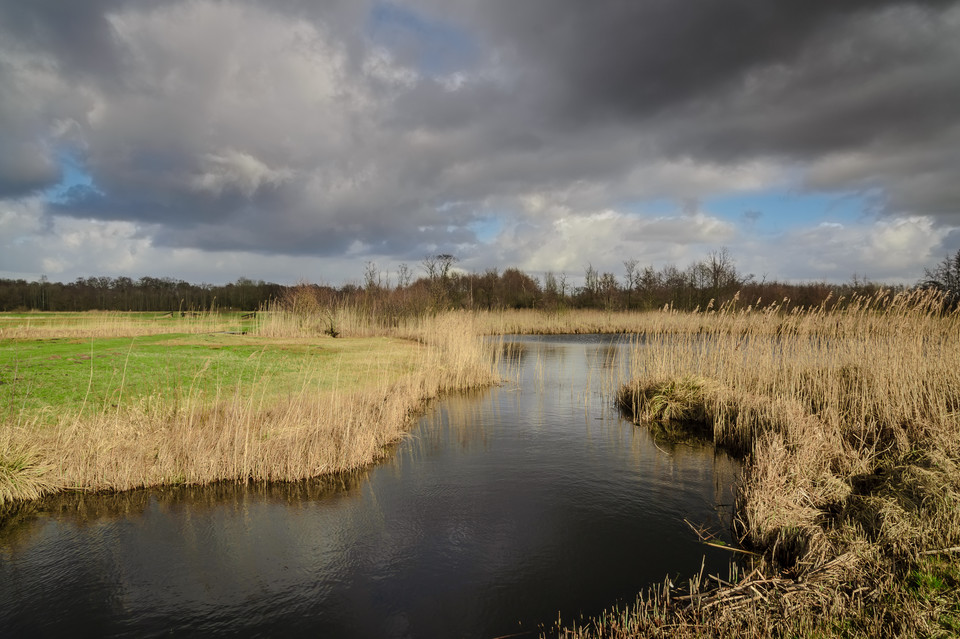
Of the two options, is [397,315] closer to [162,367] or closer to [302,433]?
[162,367]

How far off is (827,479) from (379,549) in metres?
5.54

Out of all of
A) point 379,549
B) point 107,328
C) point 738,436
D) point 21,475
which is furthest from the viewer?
point 107,328

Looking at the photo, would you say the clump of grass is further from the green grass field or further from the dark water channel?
the green grass field

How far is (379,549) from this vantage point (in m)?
5.58

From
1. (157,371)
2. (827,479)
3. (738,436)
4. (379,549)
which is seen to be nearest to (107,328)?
(157,371)

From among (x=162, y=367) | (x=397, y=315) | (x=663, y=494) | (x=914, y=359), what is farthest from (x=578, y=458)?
(x=397, y=315)

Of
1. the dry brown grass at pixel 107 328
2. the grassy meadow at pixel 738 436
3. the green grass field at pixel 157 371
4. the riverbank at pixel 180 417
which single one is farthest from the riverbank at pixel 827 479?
the dry brown grass at pixel 107 328

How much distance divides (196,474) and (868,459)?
9.59m

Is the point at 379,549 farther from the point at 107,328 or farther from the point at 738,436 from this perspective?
the point at 107,328

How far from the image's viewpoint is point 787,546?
5.27 metres

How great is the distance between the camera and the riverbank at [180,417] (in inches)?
280

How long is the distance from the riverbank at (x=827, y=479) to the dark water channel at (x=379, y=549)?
718mm

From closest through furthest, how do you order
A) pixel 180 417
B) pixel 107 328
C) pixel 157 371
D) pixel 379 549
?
pixel 379 549 < pixel 180 417 < pixel 157 371 < pixel 107 328

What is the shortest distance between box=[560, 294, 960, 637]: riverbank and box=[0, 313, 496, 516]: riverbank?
17.9 feet
